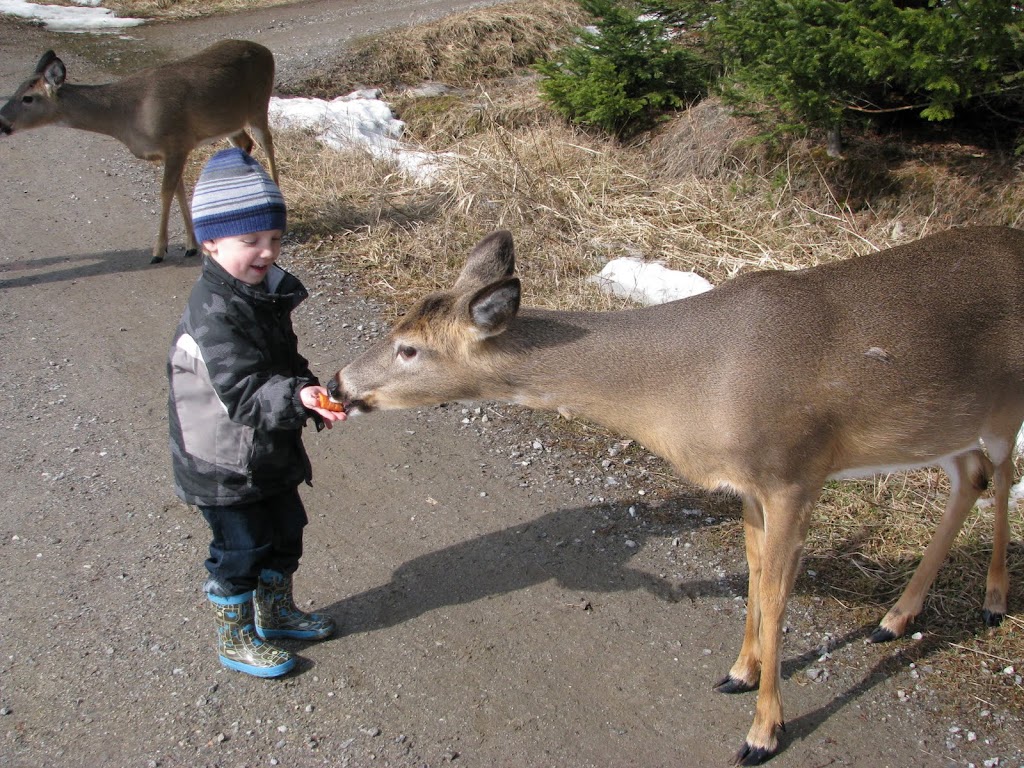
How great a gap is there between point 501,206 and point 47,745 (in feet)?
17.3

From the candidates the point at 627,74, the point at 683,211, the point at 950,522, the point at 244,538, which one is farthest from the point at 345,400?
the point at 627,74

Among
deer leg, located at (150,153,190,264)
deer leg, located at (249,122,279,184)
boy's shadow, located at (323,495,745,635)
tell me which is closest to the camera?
boy's shadow, located at (323,495,745,635)

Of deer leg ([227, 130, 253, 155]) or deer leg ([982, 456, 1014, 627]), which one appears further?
deer leg ([227, 130, 253, 155])

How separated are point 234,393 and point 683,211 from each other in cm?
484

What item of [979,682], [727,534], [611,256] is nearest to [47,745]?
[727,534]

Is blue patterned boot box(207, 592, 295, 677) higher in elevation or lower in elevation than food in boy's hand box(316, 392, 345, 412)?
lower

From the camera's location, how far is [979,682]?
3643mm

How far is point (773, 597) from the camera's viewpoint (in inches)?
136

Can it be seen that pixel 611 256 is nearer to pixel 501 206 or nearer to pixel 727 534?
pixel 501 206

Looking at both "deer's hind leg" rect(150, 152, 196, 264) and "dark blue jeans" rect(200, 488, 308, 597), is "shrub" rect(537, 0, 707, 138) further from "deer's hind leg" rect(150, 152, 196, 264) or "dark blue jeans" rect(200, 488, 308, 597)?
"dark blue jeans" rect(200, 488, 308, 597)

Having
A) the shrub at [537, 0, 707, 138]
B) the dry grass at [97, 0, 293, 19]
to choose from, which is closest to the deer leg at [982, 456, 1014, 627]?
the shrub at [537, 0, 707, 138]

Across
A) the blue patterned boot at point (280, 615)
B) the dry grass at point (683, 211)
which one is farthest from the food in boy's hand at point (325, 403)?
the dry grass at point (683, 211)

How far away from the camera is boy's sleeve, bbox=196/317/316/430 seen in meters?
3.27

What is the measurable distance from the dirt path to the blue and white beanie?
1659 mm
